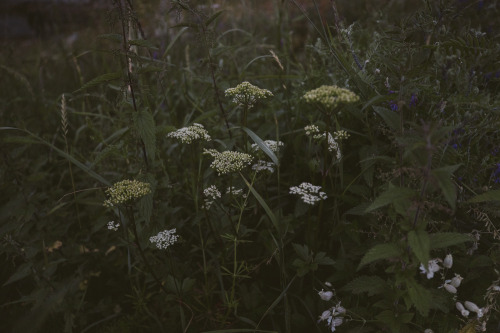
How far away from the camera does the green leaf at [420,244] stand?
1285 millimetres

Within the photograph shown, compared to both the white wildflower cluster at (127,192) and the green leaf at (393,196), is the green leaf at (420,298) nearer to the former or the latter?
the green leaf at (393,196)

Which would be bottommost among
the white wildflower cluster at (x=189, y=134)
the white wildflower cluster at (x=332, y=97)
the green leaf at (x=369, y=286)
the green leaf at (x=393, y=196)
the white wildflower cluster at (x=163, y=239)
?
the green leaf at (x=369, y=286)

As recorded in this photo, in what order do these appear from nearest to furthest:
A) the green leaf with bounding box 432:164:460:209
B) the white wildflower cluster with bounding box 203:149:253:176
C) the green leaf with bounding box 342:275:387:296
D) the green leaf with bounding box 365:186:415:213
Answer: the green leaf with bounding box 432:164:460:209, the green leaf with bounding box 365:186:415:213, the green leaf with bounding box 342:275:387:296, the white wildflower cluster with bounding box 203:149:253:176

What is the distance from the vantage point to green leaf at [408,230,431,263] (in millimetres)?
1285

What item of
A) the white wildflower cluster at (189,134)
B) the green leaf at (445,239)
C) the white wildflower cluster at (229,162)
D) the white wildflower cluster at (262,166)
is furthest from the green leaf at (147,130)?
the green leaf at (445,239)

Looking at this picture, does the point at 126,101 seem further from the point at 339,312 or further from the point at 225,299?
the point at 339,312

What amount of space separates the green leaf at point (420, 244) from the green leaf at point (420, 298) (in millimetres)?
186

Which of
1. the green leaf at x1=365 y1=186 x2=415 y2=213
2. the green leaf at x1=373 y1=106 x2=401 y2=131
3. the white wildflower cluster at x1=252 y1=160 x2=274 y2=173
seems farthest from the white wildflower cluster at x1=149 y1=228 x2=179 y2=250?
the green leaf at x1=373 y1=106 x2=401 y2=131

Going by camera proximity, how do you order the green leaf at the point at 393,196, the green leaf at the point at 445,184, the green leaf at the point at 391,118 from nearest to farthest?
the green leaf at the point at 445,184, the green leaf at the point at 393,196, the green leaf at the point at 391,118

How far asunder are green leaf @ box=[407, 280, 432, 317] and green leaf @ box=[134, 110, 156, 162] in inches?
49.3

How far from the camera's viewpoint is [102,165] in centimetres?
294

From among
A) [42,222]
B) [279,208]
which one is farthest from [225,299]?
[42,222]

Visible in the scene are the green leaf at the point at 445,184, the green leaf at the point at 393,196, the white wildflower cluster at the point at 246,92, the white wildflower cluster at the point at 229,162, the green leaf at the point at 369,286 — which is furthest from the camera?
the white wildflower cluster at the point at 246,92

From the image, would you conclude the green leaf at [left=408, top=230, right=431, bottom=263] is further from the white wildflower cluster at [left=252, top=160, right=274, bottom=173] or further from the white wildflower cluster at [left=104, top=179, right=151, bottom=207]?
the white wildflower cluster at [left=104, top=179, right=151, bottom=207]
